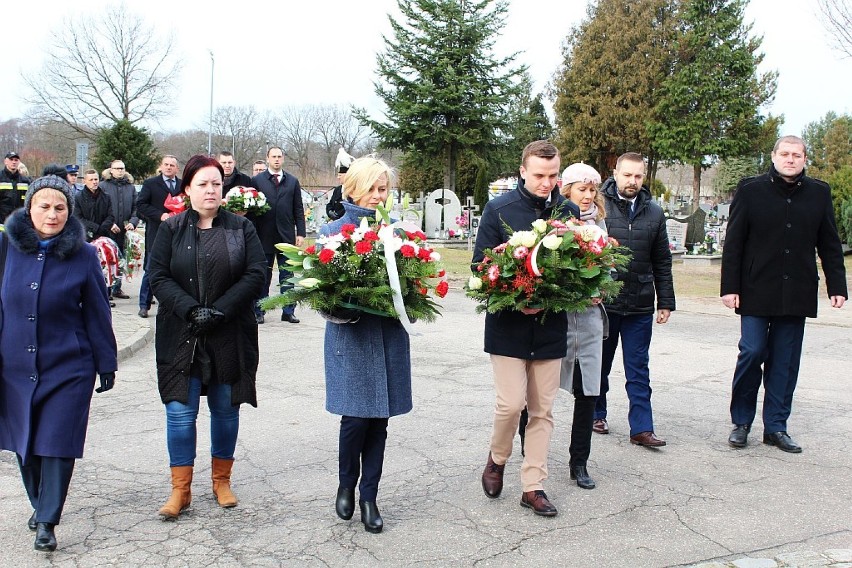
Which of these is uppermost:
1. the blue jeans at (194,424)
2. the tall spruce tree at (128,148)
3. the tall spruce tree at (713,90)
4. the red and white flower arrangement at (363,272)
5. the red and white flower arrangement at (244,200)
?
the tall spruce tree at (713,90)

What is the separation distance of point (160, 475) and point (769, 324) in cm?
433

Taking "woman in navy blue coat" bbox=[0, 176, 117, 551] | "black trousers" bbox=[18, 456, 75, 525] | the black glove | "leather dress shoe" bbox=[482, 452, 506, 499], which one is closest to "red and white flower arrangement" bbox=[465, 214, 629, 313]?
"leather dress shoe" bbox=[482, 452, 506, 499]

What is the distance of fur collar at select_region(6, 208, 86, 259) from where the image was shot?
4363 millimetres

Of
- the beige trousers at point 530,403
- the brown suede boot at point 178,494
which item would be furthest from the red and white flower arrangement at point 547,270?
the brown suede boot at point 178,494

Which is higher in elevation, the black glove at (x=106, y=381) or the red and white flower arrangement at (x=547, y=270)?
the red and white flower arrangement at (x=547, y=270)

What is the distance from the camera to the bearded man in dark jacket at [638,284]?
612 cm

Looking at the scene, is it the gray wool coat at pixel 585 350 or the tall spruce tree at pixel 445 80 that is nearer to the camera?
the gray wool coat at pixel 585 350

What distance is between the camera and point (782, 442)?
244 inches

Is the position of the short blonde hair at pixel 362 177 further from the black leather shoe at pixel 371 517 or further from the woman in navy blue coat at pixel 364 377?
the black leather shoe at pixel 371 517

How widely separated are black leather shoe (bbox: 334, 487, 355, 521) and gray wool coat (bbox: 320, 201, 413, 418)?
0.45m

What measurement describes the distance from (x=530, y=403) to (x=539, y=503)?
564mm

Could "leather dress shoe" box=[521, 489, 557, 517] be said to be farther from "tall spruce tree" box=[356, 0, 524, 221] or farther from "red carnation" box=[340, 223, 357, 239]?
"tall spruce tree" box=[356, 0, 524, 221]

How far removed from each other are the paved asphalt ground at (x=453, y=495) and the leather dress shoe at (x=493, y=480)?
0.05 metres

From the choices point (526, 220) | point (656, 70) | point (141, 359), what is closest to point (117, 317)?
point (141, 359)
